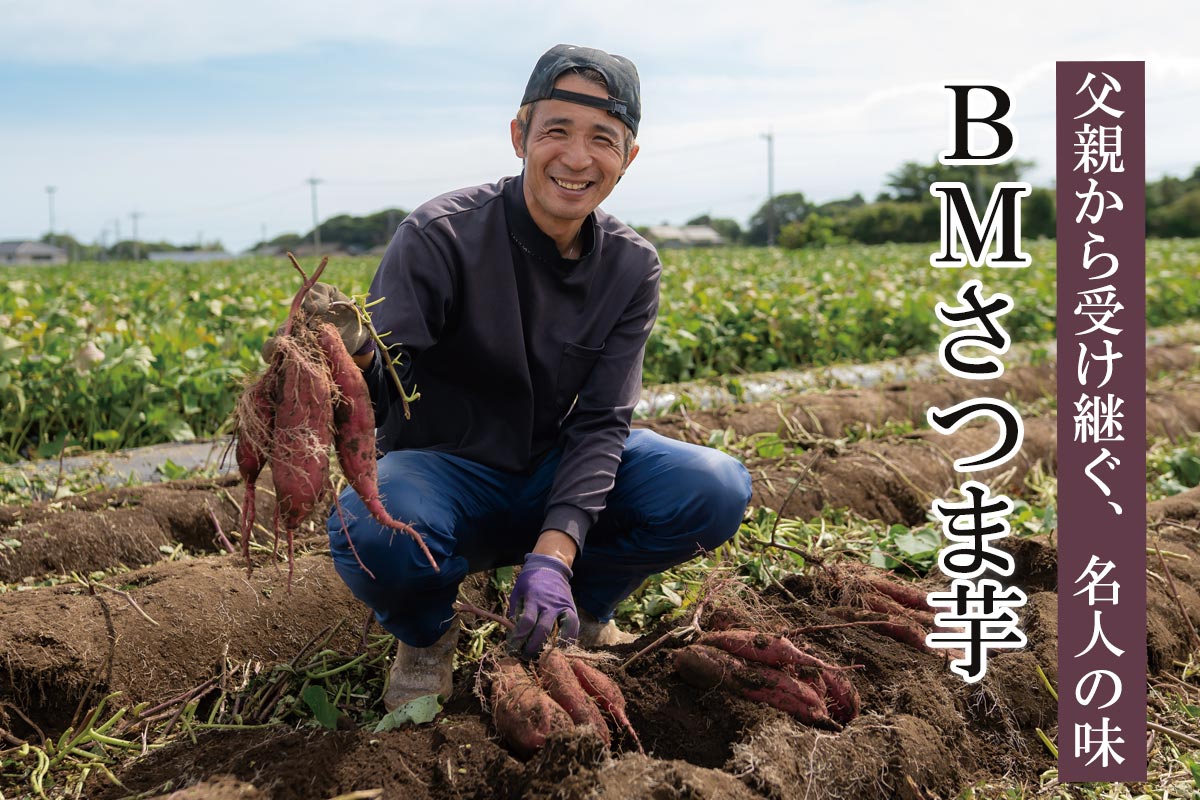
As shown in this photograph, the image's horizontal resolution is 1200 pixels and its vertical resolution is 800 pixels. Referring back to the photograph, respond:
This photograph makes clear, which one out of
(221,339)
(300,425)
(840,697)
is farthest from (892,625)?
(221,339)

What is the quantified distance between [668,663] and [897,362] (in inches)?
171

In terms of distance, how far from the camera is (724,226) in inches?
2271

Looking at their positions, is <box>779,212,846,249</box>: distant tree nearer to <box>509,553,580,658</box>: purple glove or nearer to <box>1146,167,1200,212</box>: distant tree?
<box>1146,167,1200,212</box>: distant tree

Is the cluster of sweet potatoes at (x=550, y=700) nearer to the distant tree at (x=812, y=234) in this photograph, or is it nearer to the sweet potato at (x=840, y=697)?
the sweet potato at (x=840, y=697)

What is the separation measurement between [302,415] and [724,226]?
57.2m

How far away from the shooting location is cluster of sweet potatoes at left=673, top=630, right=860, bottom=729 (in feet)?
6.46

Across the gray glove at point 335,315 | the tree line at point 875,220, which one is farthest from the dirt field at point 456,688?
Answer: the tree line at point 875,220

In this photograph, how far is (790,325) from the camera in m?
6.50

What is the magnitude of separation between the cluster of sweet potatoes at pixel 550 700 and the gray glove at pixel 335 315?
0.63 metres

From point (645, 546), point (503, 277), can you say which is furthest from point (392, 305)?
point (645, 546)

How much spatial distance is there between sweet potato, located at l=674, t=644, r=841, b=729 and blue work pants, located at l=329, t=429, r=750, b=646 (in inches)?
14.5

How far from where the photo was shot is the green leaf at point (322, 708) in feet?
6.76

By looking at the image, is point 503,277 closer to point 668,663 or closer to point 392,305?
point 392,305

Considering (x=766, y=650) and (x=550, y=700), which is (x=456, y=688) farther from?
(x=766, y=650)
